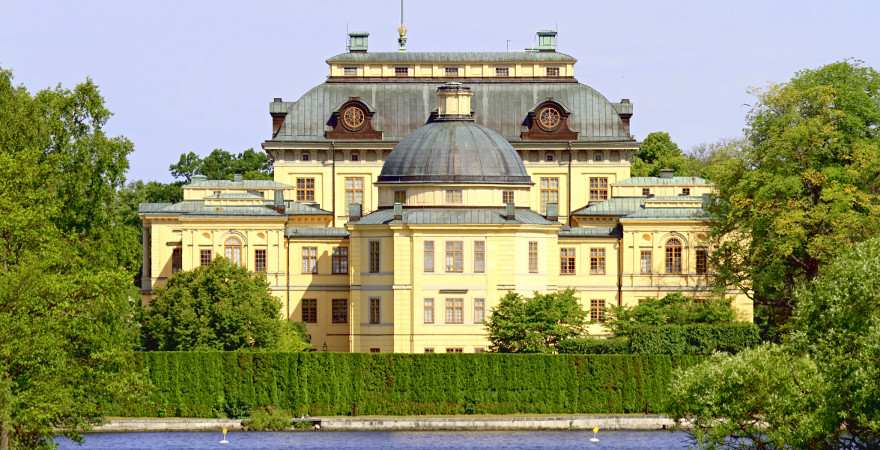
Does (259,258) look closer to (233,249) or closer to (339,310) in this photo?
(233,249)

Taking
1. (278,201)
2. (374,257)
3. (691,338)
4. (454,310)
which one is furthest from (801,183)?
(278,201)

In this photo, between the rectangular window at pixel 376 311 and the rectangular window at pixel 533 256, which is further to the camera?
the rectangular window at pixel 533 256

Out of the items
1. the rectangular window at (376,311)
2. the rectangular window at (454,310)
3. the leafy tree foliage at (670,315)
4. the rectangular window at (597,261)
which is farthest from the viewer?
the rectangular window at (597,261)

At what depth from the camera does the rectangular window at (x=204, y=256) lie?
4392 inches

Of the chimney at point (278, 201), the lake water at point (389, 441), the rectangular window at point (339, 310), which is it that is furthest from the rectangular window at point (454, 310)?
the lake water at point (389, 441)

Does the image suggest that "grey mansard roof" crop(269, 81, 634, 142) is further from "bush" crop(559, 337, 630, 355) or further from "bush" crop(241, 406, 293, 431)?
"bush" crop(241, 406, 293, 431)

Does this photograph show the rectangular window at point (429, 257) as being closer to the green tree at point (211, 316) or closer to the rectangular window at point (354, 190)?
the green tree at point (211, 316)

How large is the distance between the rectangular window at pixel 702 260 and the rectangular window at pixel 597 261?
395 cm

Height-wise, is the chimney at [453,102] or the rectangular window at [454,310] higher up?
the chimney at [453,102]

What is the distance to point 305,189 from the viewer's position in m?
120

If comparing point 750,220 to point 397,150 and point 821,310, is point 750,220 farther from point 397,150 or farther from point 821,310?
point 821,310

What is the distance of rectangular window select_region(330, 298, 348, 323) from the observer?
368 feet

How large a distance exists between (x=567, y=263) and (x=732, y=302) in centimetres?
734

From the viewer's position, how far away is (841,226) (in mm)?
95000
